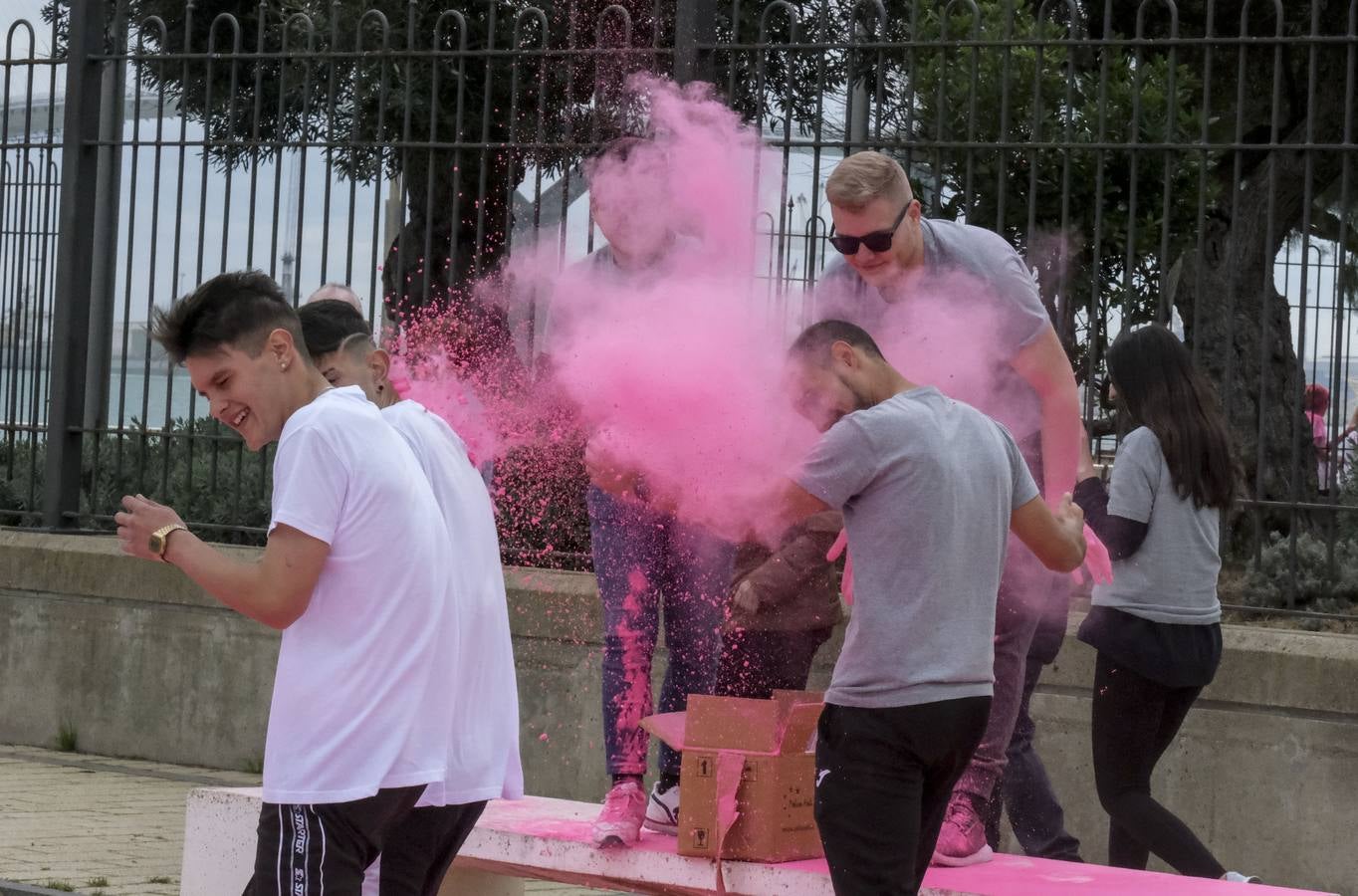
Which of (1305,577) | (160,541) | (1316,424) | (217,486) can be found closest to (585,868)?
(160,541)

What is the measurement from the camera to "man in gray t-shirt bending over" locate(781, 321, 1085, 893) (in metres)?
3.84

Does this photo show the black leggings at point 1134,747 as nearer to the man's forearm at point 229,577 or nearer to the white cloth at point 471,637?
the white cloth at point 471,637

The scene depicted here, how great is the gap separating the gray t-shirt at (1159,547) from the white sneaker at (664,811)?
1308 millimetres

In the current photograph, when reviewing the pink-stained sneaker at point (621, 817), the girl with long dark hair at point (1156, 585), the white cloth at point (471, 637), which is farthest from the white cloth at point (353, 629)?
the girl with long dark hair at point (1156, 585)

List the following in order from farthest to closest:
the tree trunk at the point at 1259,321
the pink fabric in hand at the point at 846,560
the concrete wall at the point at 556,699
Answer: the tree trunk at the point at 1259,321 < the concrete wall at the point at 556,699 < the pink fabric in hand at the point at 846,560

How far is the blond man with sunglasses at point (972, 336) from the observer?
4.61 metres

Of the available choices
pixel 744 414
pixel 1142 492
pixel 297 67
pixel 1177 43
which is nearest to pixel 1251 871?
pixel 1142 492

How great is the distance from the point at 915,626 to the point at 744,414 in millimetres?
1690

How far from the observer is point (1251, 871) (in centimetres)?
630

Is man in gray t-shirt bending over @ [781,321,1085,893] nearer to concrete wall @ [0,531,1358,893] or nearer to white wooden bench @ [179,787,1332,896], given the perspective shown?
white wooden bench @ [179,787,1332,896]

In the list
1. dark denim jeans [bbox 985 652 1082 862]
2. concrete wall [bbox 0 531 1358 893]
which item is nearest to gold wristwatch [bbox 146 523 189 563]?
dark denim jeans [bbox 985 652 1082 862]

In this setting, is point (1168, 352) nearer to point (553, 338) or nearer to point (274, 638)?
point (553, 338)

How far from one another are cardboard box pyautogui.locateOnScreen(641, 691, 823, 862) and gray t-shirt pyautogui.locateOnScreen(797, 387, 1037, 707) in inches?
32.1

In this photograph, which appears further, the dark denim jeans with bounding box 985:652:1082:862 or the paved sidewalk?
the paved sidewalk
